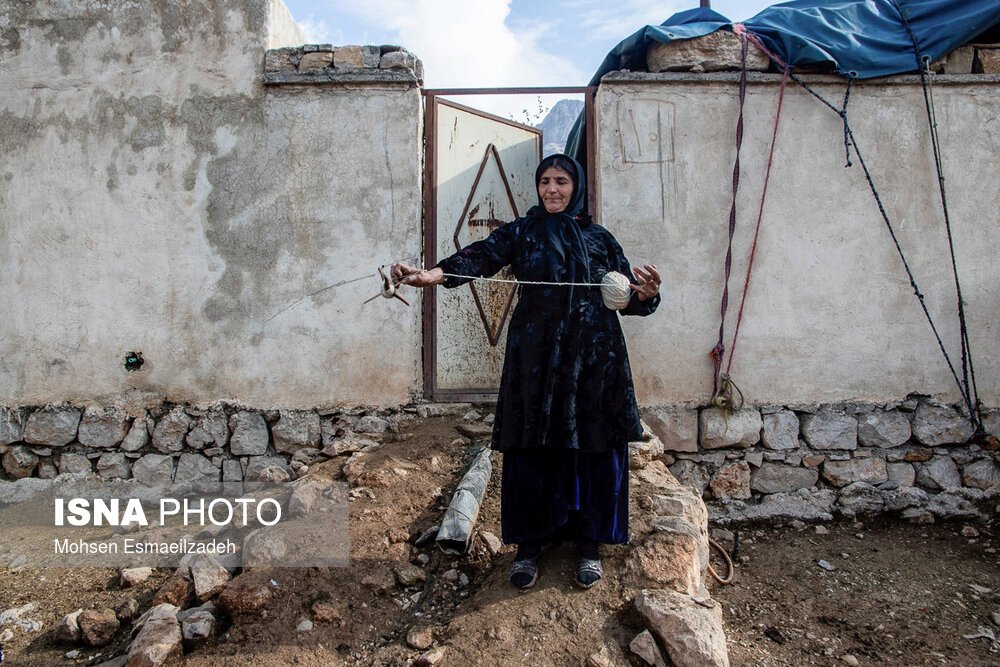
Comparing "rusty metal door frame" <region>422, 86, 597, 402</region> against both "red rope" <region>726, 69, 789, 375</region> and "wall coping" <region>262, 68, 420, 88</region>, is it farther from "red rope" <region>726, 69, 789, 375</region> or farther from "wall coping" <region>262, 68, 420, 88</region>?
"red rope" <region>726, 69, 789, 375</region>

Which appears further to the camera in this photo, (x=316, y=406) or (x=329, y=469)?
(x=316, y=406)

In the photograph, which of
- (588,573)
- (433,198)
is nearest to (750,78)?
(433,198)

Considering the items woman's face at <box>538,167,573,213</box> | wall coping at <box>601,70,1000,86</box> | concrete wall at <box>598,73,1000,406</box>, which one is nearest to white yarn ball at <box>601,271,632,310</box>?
woman's face at <box>538,167,573,213</box>

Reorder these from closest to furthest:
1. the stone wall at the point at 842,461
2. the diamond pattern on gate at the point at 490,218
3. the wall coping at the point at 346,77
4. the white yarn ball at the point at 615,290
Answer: the white yarn ball at the point at 615,290 < the wall coping at the point at 346,77 < the stone wall at the point at 842,461 < the diamond pattern on gate at the point at 490,218

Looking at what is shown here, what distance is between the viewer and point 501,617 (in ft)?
8.53

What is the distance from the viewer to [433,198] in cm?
467

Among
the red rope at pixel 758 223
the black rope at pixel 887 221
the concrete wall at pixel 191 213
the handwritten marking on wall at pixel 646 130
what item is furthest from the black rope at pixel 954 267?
the concrete wall at pixel 191 213

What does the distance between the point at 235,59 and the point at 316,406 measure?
8.05ft

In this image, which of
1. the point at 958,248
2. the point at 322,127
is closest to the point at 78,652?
the point at 322,127

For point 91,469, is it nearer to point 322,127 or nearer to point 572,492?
point 322,127

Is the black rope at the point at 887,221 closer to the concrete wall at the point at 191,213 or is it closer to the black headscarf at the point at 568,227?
the black headscarf at the point at 568,227

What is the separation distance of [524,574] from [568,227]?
149cm

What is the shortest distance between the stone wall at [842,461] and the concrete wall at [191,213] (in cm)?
222

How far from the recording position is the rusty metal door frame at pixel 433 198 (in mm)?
4618
